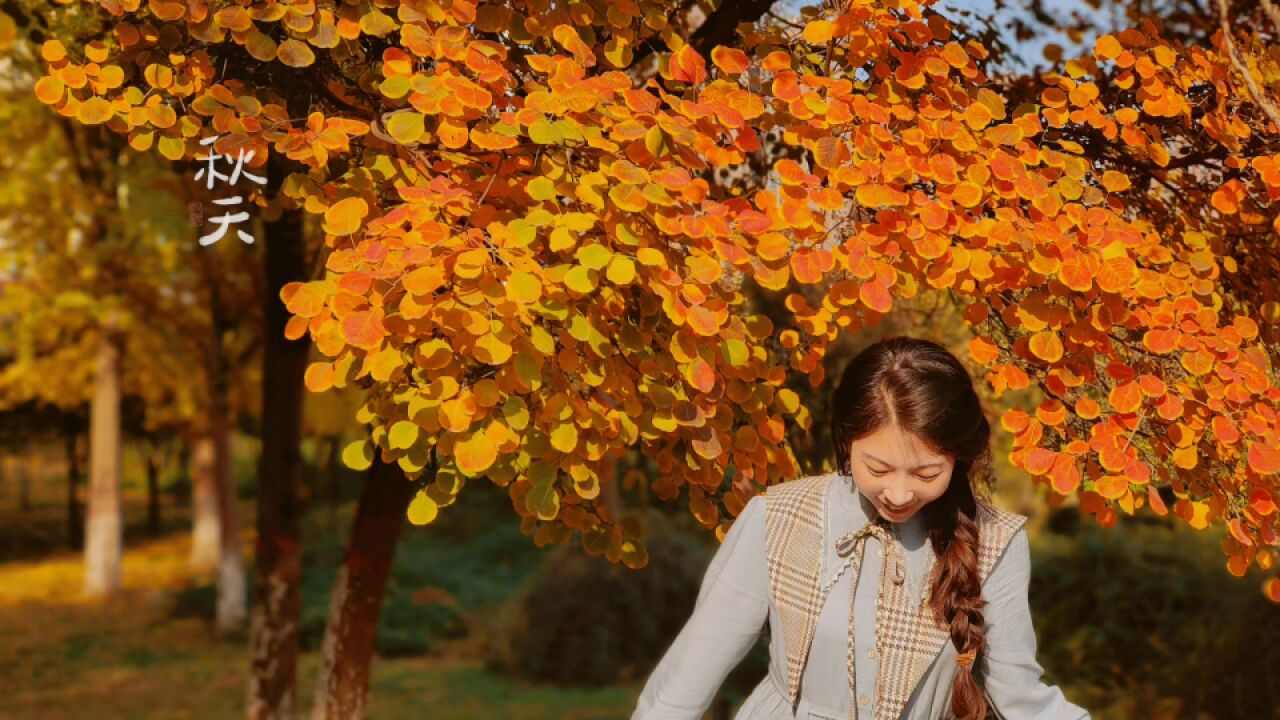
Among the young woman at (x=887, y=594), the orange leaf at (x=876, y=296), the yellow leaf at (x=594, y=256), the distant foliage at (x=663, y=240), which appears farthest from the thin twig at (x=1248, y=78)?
the yellow leaf at (x=594, y=256)

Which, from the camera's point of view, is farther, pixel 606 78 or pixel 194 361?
pixel 194 361

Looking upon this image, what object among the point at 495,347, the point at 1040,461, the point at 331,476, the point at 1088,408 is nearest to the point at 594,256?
the point at 495,347

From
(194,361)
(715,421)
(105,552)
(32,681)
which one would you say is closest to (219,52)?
(715,421)

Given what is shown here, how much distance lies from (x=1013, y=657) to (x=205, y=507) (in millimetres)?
18949

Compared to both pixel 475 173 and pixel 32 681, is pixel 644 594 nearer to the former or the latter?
pixel 32 681

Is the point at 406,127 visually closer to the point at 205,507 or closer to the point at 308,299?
the point at 308,299

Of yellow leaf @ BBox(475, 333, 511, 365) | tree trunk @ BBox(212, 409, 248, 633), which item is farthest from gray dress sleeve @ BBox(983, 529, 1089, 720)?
tree trunk @ BBox(212, 409, 248, 633)

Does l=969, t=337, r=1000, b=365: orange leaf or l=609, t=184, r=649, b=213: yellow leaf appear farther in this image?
l=969, t=337, r=1000, b=365: orange leaf

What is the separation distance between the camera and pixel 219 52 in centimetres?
324

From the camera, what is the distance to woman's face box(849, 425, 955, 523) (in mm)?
2154

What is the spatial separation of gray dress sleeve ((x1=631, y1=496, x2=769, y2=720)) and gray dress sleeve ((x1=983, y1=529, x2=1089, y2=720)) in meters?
0.47

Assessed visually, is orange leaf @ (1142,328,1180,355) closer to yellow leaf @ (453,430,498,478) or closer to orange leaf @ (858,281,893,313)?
orange leaf @ (858,281,893,313)

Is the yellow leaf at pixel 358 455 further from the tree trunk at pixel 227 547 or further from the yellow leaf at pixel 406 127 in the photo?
the tree trunk at pixel 227 547

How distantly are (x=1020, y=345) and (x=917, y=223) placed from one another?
22.6 inches
